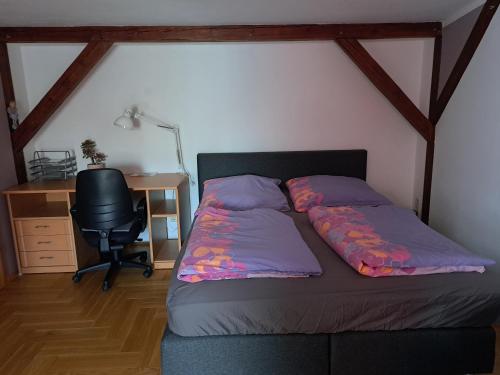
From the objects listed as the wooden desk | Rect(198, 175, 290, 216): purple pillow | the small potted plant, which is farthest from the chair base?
the small potted plant

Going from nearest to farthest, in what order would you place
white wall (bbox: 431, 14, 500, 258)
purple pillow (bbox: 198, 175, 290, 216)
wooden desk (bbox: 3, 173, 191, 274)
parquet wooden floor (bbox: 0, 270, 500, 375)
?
parquet wooden floor (bbox: 0, 270, 500, 375) < white wall (bbox: 431, 14, 500, 258) < purple pillow (bbox: 198, 175, 290, 216) < wooden desk (bbox: 3, 173, 191, 274)

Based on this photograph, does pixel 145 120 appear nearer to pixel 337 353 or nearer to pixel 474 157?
pixel 337 353

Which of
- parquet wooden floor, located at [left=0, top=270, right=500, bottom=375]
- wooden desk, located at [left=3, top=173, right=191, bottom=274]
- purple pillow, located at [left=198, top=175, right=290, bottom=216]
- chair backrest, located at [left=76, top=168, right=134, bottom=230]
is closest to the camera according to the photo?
parquet wooden floor, located at [left=0, top=270, right=500, bottom=375]

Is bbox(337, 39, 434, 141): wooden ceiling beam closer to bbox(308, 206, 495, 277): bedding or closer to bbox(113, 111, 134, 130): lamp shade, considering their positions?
bbox(308, 206, 495, 277): bedding

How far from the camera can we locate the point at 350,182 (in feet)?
10.3

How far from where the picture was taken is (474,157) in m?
2.65

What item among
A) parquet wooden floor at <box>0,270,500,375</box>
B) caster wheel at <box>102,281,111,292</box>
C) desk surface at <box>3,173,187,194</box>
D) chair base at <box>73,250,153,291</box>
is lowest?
parquet wooden floor at <box>0,270,500,375</box>

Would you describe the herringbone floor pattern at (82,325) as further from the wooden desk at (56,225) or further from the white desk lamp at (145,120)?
the white desk lamp at (145,120)

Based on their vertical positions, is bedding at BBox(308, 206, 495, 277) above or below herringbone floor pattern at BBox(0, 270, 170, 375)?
Result: above

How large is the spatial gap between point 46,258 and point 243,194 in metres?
1.76

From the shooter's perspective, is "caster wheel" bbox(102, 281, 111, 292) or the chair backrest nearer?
the chair backrest

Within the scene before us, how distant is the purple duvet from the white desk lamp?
1284 mm

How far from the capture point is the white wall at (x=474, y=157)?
241 cm

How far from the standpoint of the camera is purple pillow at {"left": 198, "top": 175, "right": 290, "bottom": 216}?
2842mm
